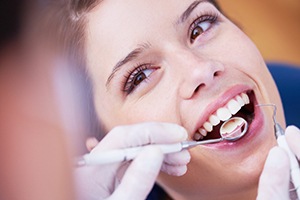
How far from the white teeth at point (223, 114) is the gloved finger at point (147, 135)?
0.30ft

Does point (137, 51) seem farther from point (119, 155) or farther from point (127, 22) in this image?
point (119, 155)

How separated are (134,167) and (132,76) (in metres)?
0.19

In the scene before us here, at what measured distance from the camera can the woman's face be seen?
2.58ft

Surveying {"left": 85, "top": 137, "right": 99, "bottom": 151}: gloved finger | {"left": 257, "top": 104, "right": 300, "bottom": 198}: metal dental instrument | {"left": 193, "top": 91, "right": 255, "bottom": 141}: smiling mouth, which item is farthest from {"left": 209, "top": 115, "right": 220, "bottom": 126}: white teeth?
{"left": 85, "top": 137, "right": 99, "bottom": 151}: gloved finger

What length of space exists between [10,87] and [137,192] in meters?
0.31

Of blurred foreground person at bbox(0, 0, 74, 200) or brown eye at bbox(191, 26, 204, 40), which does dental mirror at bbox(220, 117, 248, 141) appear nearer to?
brown eye at bbox(191, 26, 204, 40)

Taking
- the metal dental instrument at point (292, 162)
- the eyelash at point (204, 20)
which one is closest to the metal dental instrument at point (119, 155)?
the metal dental instrument at point (292, 162)

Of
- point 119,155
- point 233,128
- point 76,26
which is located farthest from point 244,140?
point 76,26

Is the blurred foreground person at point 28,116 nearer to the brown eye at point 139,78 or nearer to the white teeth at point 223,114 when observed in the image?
the brown eye at point 139,78

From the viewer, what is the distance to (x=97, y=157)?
682mm

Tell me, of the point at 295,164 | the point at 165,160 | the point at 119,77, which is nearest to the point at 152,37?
the point at 119,77

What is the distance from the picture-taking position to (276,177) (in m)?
0.69

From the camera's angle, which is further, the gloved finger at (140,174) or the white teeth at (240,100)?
the white teeth at (240,100)

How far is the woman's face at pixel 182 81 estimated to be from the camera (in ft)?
2.58
